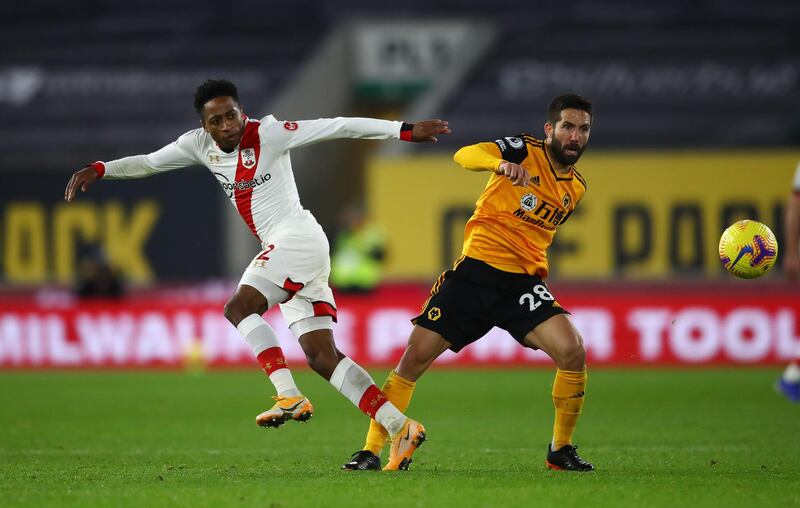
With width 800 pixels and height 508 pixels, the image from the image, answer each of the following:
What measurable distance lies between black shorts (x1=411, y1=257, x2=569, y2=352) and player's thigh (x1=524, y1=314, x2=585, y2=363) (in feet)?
0.28

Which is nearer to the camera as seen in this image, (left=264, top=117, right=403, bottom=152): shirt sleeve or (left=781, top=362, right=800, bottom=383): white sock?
(left=264, top=117, right=403, bottom=152): shirt sleeve

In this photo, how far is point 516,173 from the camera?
6535 millimetres

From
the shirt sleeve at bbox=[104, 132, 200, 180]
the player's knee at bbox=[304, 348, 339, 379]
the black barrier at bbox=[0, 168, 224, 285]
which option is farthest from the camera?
the black barrier at bbox=[0, 168, 224, 285]

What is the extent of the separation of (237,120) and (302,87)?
48.4 ft

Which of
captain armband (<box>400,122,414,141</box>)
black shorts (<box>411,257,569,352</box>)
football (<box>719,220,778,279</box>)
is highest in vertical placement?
captain armband (<box>400,122,414,141</box>)

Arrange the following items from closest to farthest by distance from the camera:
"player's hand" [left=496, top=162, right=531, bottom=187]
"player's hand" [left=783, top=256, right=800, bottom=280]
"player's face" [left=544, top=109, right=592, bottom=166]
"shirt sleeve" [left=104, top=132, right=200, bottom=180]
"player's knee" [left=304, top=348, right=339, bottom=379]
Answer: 1. "player's hand" [left=496, top=162, right=531, bottom=187]
2. "player's face" [left=544, top=109, right=592, bottom=166]
3. "player's knee" [left=304, top=348, right=339, bottom=379]
4. "shirt sleeve" [left=104, top=132, right=200, bottom=180]
5. "player's hand" [left=783, top=256, right=800, bottom=280]

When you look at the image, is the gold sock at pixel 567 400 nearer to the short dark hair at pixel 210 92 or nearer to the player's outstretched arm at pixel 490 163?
the player's outstretched arm at pixel 490 163

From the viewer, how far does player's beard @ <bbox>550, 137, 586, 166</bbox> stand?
Result: 7129mm

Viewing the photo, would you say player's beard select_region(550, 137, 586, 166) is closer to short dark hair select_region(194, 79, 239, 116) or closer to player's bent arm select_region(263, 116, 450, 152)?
player's bent arm select_region(263, 116, 450, 152)

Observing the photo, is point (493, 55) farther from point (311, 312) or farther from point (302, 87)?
point (311, 312)

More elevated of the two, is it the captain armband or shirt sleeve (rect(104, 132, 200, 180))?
the captain armband

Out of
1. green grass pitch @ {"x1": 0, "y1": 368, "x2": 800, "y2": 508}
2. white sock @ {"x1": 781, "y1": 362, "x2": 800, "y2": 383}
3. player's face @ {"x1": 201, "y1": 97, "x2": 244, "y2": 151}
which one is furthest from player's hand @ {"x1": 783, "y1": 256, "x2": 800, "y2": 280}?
player's face @ {"x1": 201, "y1": 97, "x2": 244, "y2": 151}

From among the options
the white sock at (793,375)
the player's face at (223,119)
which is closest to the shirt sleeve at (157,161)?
the player's face at (223,119)

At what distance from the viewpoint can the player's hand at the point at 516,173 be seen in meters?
6.50
